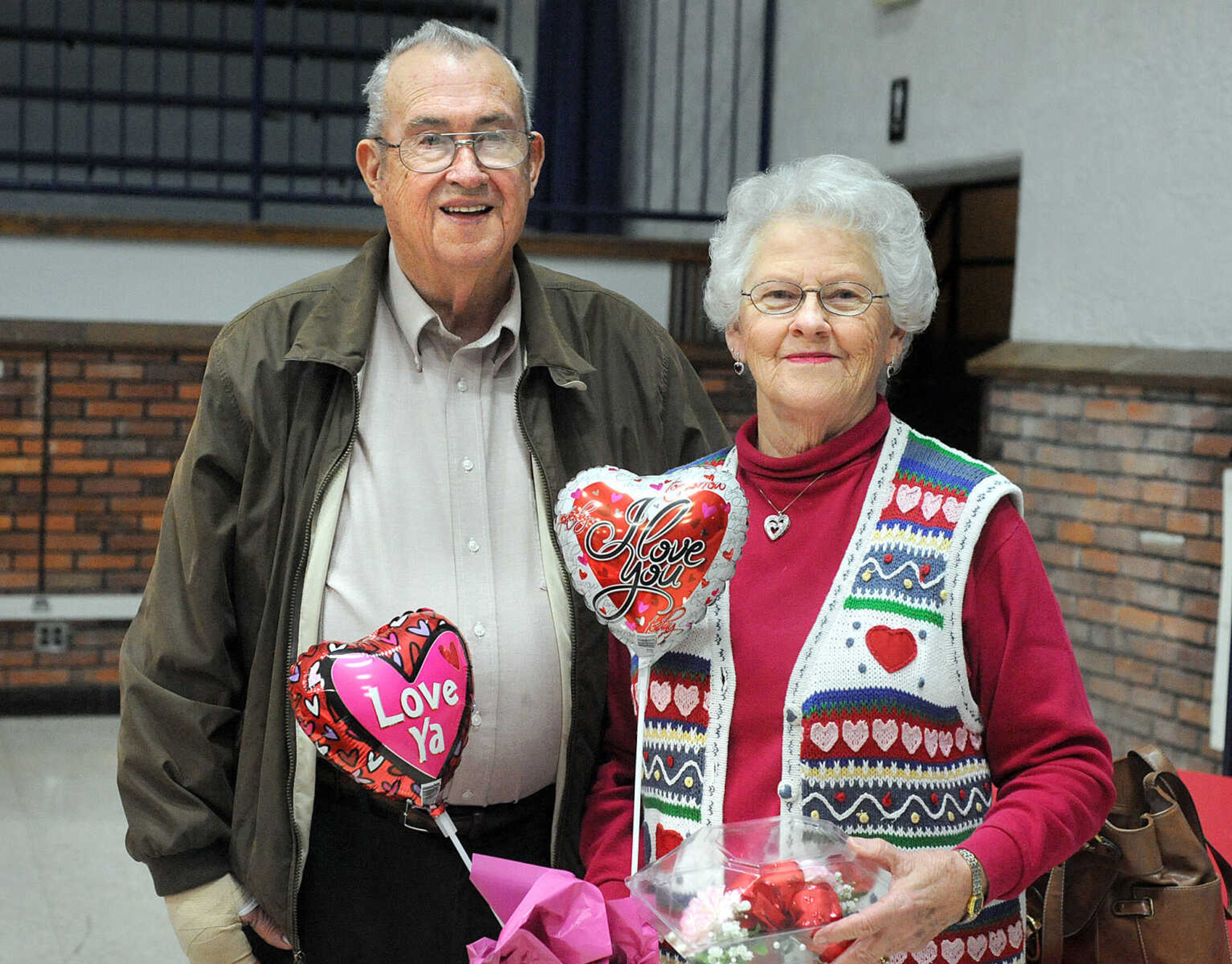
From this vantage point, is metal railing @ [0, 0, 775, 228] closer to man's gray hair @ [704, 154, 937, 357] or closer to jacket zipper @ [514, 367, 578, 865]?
jacket zipper @ [514, 367, 578, 865]

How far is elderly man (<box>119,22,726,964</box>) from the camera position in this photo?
1818 millimetres

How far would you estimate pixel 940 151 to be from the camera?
17.2 ft

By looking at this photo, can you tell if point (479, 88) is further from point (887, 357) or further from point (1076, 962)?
point (1076, 962)

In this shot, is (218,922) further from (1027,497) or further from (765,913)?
(1027,497)

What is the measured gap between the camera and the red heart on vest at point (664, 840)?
1552mm

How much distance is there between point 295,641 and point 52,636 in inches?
155

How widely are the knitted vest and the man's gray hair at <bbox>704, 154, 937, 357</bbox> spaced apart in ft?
0.69

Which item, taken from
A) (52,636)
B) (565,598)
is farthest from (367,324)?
(52,636)

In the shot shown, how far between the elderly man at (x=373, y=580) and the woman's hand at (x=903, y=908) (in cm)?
63

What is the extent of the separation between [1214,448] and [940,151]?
186 centimetres

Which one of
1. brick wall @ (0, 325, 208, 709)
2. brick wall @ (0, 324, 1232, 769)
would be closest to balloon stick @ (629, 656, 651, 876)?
brick wall @ (0, 324, 1232, 769)

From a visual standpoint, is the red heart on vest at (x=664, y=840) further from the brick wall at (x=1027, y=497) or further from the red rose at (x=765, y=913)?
the brick wall at (x=1027, y=497)

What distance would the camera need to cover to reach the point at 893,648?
1.46 metres

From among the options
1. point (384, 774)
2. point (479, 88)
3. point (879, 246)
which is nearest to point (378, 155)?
point (479, 88)
